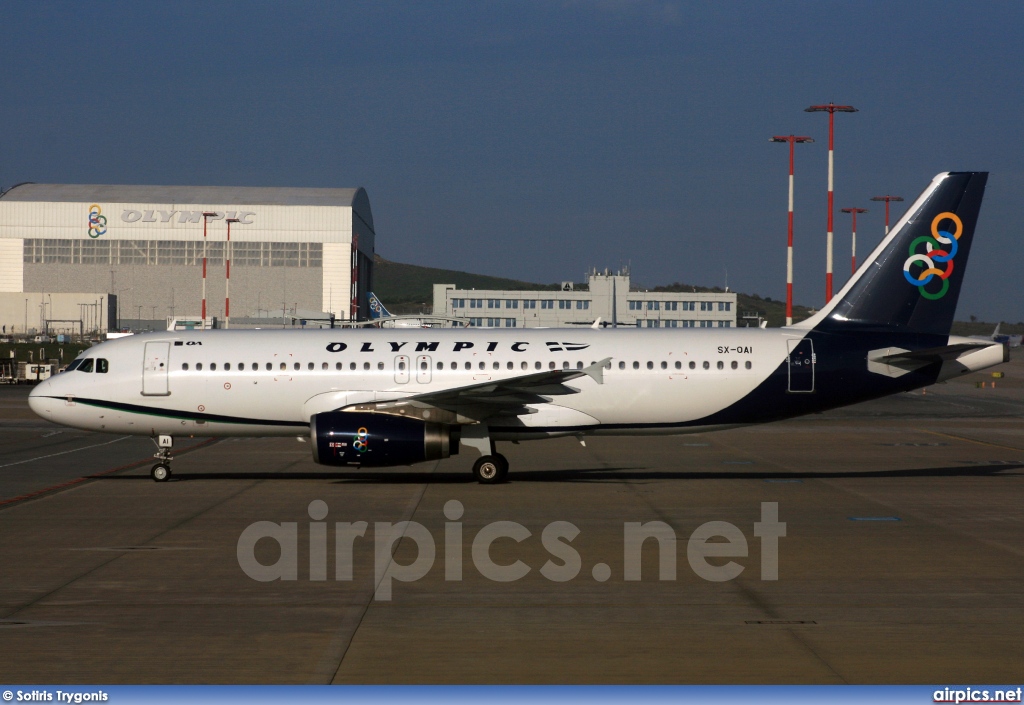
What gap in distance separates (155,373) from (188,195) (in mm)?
102369

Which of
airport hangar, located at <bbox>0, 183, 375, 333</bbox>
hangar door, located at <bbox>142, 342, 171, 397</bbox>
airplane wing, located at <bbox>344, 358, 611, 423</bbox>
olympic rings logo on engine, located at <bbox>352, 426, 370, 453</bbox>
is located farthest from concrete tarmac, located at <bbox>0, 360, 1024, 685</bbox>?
airport hangar, located at <bbox>0, 183, 375, 333</bbox>

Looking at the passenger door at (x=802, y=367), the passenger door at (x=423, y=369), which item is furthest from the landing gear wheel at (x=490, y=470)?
the passenger door at (x=802, y=367)

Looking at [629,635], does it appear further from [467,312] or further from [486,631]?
[467,312]

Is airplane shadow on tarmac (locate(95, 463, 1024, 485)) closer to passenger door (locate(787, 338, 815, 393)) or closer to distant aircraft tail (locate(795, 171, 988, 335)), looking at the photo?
passenger door (locate(787, 338, 815, 393))

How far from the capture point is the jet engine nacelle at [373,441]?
912 inches


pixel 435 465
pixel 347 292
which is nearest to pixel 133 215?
pixel 347 292

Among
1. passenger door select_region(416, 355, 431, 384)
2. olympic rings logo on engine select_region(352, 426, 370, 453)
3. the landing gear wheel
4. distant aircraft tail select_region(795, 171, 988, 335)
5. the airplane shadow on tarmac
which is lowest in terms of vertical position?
the airplane shadow on tarmac

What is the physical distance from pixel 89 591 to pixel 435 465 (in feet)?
52.8

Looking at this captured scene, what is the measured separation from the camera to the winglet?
24.7 metres

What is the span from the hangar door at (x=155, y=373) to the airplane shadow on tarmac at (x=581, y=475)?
6.54ft

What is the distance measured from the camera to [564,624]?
37.3ft

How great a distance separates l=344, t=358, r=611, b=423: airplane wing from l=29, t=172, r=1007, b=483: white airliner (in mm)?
47

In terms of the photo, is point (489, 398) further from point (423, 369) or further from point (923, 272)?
point (923, 272)

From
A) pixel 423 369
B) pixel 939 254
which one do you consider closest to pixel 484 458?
pixel 423 369
